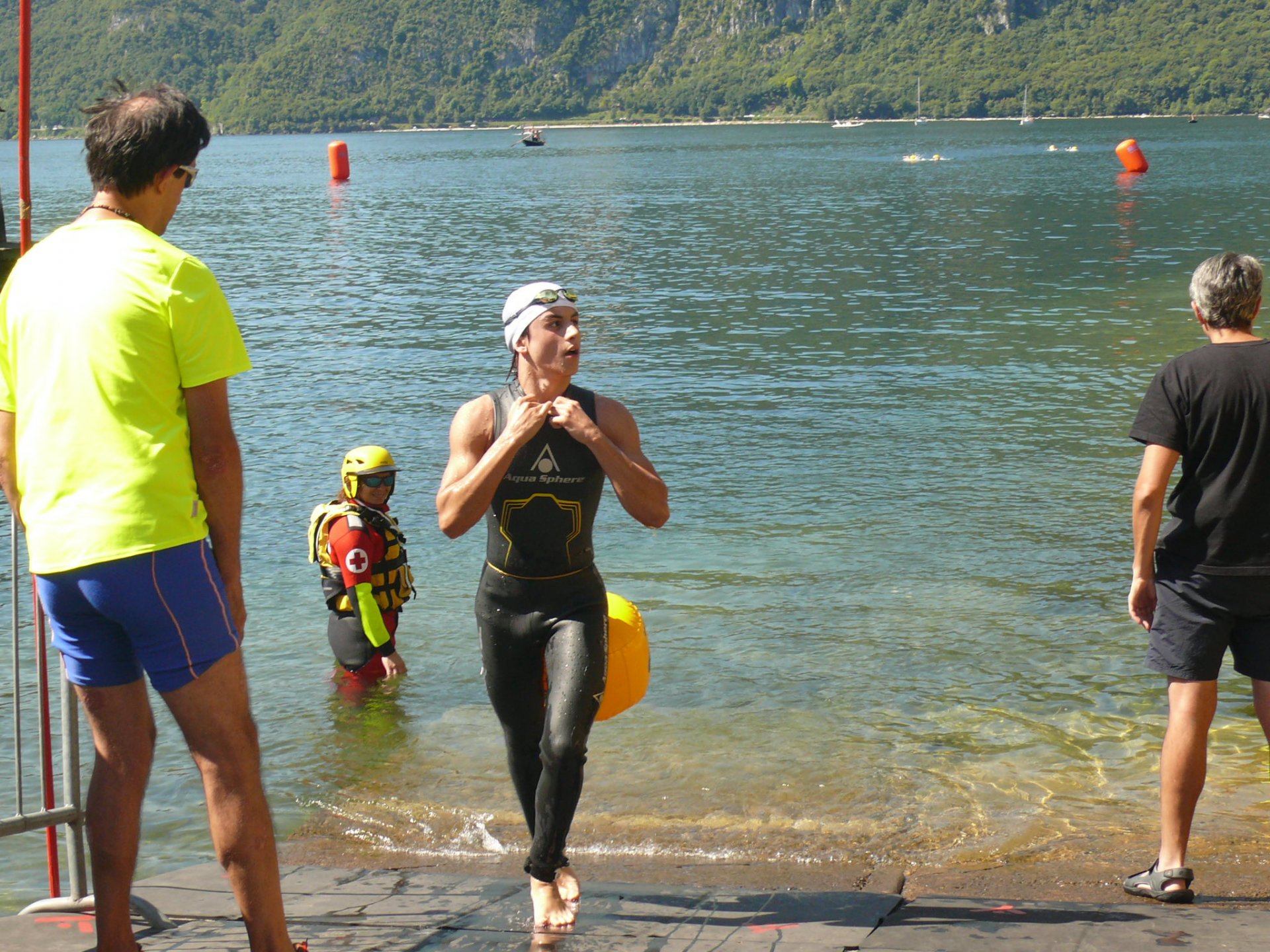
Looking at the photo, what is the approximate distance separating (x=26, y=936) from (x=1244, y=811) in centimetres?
506

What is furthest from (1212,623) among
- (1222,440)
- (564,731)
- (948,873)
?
(564,731)

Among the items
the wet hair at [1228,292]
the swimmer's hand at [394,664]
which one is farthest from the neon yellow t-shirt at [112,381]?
the swimmer's hand at [394,664]

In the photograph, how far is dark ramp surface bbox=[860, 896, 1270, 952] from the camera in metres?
4.11

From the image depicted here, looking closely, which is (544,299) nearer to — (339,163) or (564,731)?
(564,731)

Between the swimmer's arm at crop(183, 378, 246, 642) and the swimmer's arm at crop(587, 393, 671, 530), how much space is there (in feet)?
4.40

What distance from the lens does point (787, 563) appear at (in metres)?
11.4

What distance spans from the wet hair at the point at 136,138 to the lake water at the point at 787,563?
371 centimetres

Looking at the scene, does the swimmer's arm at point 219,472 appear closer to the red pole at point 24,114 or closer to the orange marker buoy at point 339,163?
the red pole at point 24,114

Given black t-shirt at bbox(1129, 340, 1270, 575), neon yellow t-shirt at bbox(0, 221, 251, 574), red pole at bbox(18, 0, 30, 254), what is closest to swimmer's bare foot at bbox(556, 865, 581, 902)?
neon yellow t-shirt at bbox(0, 221, 251, 574)

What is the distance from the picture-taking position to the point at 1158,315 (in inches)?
1070

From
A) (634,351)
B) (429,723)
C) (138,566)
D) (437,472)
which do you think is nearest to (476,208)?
(634,351)

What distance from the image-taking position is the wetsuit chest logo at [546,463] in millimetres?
4523

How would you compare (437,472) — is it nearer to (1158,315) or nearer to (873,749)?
(873,749)

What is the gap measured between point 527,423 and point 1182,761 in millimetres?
2530
